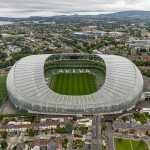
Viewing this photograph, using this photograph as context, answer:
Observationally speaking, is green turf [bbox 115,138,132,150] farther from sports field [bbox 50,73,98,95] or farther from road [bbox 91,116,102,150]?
sports field [bbox 50,73,98,95]

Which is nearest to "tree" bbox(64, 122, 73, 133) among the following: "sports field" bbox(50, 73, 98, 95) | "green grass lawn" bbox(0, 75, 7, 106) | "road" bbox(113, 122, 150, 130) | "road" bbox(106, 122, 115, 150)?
"road" bbox(106, 122, 115, 150)

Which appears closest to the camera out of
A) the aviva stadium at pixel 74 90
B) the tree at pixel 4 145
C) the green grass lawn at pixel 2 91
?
the tree at pixel 4 145

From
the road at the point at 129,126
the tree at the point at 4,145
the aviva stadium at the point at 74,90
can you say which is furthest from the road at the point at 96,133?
the tree at the point at 4,145

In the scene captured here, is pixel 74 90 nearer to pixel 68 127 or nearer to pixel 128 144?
pixel 68 127

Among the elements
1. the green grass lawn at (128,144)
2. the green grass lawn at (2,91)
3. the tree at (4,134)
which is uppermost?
the tree at (4,134)

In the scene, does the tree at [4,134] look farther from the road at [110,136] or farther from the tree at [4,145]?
the road at [110,136]

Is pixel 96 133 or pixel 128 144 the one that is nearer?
pixel 128 144

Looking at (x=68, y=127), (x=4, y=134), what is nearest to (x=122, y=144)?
(x=68, y=127)
